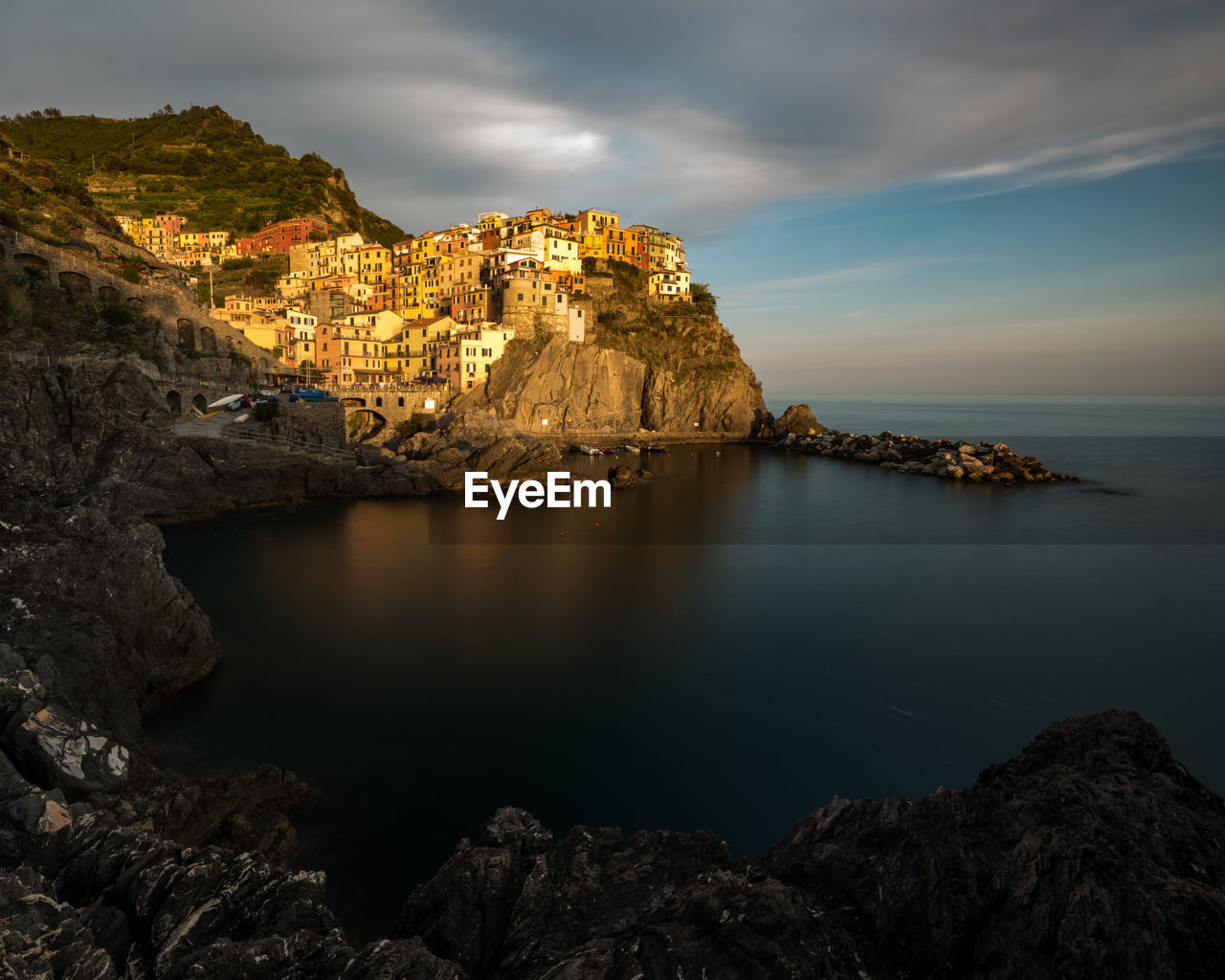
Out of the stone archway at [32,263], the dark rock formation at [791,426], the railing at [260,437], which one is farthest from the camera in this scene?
the dark rock formation at [791,426]

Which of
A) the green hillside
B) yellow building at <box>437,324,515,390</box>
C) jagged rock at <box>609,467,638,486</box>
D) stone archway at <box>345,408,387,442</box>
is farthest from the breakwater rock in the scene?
the green hillside

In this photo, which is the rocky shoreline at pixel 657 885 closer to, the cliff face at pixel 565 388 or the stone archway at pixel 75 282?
the stone archway at pixel 75 282

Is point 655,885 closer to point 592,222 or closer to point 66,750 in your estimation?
point 66,750

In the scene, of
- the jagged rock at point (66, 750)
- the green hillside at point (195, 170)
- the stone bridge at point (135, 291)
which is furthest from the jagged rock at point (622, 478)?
the green hillside at point (195, 170)

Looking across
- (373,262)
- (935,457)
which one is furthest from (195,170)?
(935,457)

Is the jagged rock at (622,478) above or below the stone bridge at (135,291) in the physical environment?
below

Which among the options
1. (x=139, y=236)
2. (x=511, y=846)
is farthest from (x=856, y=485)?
(x=139, y=236)

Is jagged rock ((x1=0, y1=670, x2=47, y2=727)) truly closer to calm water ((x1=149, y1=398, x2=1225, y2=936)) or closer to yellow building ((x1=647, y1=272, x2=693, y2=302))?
calm water ((x1=149, y1=398, x2=1225, y2=936))
